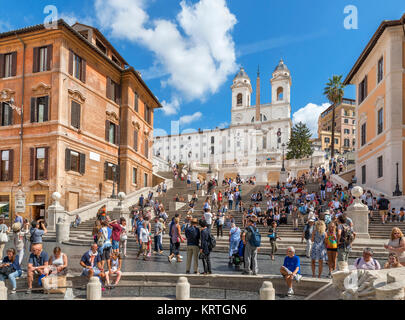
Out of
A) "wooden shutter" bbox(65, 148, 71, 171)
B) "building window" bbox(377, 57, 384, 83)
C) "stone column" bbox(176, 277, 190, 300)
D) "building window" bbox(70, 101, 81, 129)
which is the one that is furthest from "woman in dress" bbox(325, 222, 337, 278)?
"building window" bbox(70, 101, 81, 129)

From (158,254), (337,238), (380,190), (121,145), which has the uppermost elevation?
(121,145)

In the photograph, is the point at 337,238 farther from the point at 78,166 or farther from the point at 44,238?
the point at 78,166

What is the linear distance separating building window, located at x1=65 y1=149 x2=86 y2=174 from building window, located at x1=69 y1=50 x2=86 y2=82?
218 inches

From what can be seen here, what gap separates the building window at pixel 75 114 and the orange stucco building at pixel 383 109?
2098 cm

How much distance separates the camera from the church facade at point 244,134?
94.5 meters

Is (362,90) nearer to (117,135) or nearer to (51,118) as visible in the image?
(117,135)

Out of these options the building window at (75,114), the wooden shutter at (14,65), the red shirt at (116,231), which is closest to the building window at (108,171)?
the building window at (75,114)

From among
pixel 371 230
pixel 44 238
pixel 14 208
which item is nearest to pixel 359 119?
pixel 371 230

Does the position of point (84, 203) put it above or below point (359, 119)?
below

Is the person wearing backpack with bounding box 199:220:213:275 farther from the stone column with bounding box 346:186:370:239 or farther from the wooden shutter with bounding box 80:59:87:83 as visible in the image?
the wooden shutter with bounding box 80:59:87:83

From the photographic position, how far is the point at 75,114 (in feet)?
87.0

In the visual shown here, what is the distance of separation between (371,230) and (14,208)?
855 inches

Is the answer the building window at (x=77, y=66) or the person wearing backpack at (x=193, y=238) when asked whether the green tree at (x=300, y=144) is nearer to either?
the building window at (x=77, y=66)
